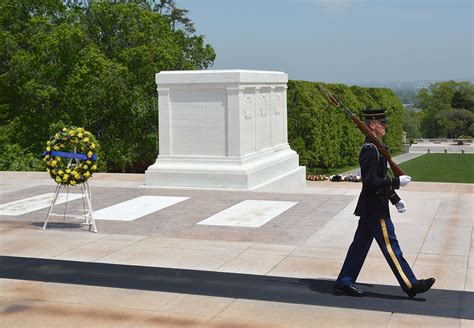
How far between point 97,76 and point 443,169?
30.8m

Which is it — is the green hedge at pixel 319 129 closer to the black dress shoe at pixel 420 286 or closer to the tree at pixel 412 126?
the black dress shoe at pixel 420 286

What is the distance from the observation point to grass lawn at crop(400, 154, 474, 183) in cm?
4212

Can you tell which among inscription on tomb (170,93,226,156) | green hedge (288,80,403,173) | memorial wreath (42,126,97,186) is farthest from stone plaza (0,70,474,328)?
green hedge (288,80,403,173)

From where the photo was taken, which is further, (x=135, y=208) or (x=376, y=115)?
(x=135, y=208)

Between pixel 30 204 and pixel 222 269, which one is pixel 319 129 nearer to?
pixel 30 204

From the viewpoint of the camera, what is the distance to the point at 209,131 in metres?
14.0

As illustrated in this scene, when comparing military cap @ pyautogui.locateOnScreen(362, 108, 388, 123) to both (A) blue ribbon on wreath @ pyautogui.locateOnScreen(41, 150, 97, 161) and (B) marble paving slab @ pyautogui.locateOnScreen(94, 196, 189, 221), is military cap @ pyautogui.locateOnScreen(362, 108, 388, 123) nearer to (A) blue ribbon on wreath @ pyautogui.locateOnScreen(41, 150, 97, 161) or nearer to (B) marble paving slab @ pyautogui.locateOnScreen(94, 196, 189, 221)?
(A) blue ribbon on wreath @ pyautogui.locateOnScreen(41, 150, 97, 161)

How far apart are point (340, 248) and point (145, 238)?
101 inches

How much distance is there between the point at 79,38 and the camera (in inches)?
1136

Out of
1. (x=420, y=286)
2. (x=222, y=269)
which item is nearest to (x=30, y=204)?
(x=222, y=269)

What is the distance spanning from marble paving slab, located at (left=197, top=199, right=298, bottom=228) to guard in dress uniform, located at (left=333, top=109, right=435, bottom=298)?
11.8 ft

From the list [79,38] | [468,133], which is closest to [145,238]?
[79,38]

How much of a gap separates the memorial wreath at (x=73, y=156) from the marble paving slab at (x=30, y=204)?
5.05 ft

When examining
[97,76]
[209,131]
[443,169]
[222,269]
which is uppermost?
[97,76]
